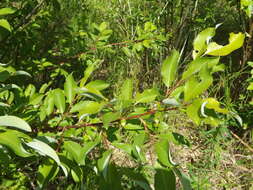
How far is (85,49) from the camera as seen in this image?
1.93 metres

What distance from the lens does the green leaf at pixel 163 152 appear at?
0.60m

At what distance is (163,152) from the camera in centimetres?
61

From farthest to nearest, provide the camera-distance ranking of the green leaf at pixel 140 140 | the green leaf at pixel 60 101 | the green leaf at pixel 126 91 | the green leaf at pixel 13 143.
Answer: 1. the green leaf at pixel 60 101
2. the green leaf at pixel 126 91
3. the green leaf at pixel 140 140
4. the green leaf at pixel 13 143

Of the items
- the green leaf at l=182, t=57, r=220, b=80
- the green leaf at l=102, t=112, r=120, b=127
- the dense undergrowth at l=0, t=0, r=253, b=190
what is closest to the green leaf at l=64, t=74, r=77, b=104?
the dense undergrowth at l=0, t=0, r=253, b=190

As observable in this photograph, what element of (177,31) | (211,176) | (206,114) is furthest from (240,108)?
(206,114)

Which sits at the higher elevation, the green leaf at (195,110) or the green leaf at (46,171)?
the green leaf at (195,110)

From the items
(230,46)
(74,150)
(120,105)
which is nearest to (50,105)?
(74,150)

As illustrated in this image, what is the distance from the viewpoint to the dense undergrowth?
62 cm

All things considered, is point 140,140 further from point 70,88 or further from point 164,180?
point 70,88

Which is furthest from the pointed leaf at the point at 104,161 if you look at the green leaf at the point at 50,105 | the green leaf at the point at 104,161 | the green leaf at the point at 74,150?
the green leaf at the point at 50,105

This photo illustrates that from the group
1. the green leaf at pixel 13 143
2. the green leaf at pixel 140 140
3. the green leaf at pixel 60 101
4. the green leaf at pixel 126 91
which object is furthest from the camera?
the green leaf at pixel 60 101

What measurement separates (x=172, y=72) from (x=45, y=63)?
3.66 feet

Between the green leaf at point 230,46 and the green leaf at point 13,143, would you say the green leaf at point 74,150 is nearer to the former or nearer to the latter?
the green leaf at point 13,143

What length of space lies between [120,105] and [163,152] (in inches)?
5.7
